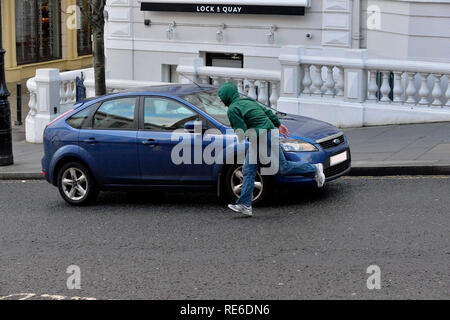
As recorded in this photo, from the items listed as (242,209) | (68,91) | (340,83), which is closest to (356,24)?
(340,83)

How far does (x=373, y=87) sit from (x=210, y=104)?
5.41 meters

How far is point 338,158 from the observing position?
1197 cm

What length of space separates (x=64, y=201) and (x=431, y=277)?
609 cm

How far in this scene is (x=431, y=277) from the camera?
28.5 ft

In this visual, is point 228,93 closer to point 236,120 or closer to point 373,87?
point 236,120

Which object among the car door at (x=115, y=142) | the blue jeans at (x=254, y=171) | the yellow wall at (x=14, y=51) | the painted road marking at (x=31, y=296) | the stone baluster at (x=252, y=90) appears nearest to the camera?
the painted road marking at (x=31, y=296)

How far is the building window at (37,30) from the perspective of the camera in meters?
31.2

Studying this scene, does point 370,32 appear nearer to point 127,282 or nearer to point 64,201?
point 64,201

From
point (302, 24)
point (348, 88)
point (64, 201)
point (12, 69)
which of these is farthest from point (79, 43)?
point (64, 201)

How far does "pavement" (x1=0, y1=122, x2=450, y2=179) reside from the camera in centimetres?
1320

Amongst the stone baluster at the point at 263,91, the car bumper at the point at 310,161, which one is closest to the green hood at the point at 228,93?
the car bumper at the point at 310,161

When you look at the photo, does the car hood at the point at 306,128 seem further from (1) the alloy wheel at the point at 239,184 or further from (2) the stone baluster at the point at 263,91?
(2) the stone baluster at the point at 263,91

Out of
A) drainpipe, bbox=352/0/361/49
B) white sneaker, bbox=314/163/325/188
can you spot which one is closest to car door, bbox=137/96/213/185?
white sneaker, bbox=314/163/325/188
